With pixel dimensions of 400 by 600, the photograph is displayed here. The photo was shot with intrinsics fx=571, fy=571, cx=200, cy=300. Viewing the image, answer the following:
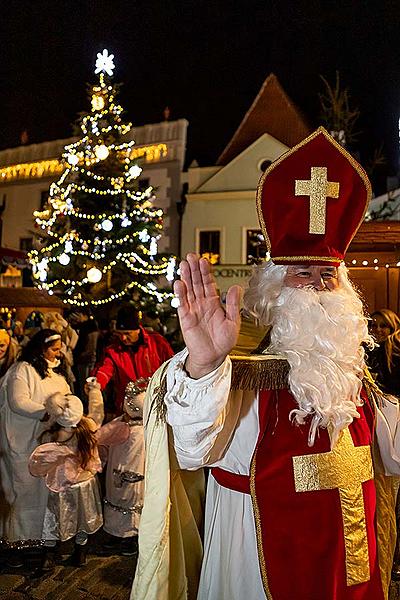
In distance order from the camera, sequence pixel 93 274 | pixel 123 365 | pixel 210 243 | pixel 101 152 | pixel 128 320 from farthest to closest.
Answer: pixel 210 243
pixel 101 152
pixel 93 274
pixel 128 320
pixel 123 365

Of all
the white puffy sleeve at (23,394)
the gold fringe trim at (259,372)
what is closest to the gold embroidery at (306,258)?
the gold fringe trim at (259,372)

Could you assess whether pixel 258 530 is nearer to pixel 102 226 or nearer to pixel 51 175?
pixel 102 226

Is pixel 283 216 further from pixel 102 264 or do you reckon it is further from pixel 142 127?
pixel 142 127

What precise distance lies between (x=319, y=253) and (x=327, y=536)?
3.98ft

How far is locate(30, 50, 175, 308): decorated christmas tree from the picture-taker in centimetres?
1030

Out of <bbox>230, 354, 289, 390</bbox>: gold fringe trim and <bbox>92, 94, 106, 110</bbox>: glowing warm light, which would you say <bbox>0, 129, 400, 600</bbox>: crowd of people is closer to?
<bbox>230, 354, 289, 390</bbox>: gold fringe trim

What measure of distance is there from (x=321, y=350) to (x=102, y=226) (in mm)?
8201

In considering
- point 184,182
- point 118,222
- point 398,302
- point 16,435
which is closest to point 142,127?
point 184,182

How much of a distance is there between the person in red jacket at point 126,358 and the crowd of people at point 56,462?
549 mm

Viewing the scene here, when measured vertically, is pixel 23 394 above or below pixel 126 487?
above

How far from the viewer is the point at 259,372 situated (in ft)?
8.03

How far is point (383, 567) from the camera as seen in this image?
2783 mm

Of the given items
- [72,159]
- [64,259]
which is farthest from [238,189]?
[64,259]

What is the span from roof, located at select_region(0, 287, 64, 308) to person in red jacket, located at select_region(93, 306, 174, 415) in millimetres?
4528
